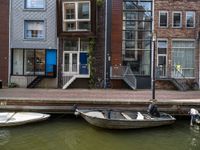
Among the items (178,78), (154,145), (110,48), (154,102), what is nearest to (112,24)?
(110,48)

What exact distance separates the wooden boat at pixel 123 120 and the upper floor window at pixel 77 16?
12.3 metres

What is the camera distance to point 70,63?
27344mm

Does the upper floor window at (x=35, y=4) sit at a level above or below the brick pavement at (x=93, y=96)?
above

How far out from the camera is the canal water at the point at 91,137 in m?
12.1

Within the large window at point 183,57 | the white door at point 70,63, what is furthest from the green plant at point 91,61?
the large window at point 183,57

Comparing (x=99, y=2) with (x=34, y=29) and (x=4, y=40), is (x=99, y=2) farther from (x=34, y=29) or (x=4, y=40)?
(x=4, y=40)

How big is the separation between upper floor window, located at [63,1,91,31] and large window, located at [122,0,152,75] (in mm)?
3147

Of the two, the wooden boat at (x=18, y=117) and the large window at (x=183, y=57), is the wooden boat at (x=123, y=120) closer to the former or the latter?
the wooden boat at (x=18, y=117)

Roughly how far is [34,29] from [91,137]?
16.5 m

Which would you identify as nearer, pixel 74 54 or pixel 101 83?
pixel 101 83

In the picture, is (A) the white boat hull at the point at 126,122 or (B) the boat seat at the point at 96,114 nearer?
(A) the white boat hull at the point at 126,122

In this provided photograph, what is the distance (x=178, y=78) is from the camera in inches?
1061

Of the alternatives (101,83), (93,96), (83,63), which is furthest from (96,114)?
(83,63)

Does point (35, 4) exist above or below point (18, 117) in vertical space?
above
